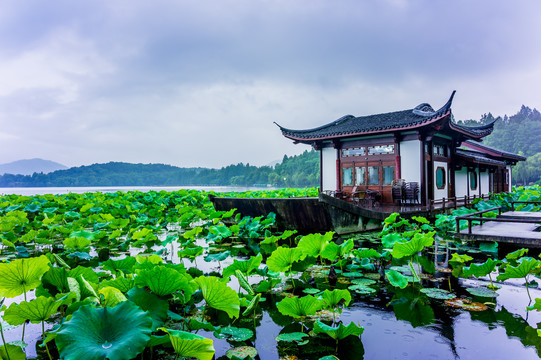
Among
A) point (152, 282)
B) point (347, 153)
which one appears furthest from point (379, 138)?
point (152, 282)

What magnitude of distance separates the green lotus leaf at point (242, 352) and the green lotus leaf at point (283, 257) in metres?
0.91

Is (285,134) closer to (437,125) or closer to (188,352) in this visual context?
(437,125)

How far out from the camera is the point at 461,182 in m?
14.1

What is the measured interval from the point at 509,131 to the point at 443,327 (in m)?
79.8

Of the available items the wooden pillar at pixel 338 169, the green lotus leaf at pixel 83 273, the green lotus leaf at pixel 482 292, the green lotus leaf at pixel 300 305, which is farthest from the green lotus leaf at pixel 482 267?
the wooden pillar at pixel 338 169

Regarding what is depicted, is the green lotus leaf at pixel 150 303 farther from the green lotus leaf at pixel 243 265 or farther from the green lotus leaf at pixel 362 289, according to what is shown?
the green lotus leaf at pixel 362 289

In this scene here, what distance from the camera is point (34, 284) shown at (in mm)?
2297

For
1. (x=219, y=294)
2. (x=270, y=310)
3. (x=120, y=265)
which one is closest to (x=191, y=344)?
(x=219, y=294)

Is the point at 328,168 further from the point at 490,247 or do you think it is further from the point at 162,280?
the point at 162,280

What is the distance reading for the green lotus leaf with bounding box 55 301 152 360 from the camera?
4.69 feet

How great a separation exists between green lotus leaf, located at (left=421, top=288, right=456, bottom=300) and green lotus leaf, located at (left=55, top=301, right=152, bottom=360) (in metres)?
3.18

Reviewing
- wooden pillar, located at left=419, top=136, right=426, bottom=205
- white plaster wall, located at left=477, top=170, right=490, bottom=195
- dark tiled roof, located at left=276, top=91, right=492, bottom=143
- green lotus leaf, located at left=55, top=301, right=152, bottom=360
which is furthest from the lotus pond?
white plaster wall, located at left=477, top=170, right=490, bottom=195

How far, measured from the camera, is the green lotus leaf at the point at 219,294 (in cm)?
209

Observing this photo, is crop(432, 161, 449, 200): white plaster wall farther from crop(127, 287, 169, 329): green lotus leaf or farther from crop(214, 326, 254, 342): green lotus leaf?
crop(127, 287, 169, 329): green lotus leaf
